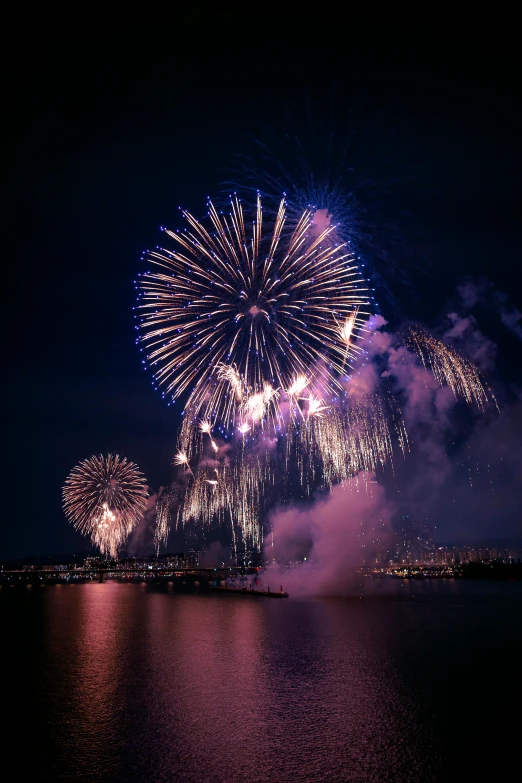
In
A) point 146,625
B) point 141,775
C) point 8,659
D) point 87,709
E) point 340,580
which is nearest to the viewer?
point 141,775

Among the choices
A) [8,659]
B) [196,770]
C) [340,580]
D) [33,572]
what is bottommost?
[196,770]

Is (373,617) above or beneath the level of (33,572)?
beneath

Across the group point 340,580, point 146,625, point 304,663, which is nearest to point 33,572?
point 340,580

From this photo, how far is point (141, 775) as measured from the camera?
11484mm

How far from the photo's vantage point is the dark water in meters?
12.1

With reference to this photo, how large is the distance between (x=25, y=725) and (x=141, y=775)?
5591mm

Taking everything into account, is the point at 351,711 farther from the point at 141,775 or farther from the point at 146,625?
the point at 146,625

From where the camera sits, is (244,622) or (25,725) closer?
(25,725)

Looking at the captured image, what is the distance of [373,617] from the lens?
42.1 m

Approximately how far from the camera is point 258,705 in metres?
16.5

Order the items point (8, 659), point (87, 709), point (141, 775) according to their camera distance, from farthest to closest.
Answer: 1. point (8, 659)
2. point (87, 709)
3. point (141, 775)

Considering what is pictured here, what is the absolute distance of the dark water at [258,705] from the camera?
12.1m

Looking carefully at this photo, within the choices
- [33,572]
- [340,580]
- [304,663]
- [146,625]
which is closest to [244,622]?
[146,625]

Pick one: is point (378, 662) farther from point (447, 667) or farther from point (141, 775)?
point (141, 775)
